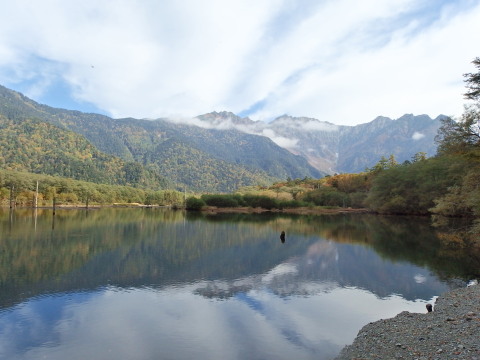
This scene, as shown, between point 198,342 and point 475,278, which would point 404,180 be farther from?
point 198,342

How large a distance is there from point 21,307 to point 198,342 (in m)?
9.69

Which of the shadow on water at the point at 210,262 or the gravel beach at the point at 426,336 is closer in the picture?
the gravel beach at the point at 426,336

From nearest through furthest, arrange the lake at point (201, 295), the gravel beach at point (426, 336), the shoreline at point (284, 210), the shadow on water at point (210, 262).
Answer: the gravel beach at point (426, 336)
the lake at point (201, 295)
the shadow on water at point (210, 262)
the shoreline at point (284, 210)

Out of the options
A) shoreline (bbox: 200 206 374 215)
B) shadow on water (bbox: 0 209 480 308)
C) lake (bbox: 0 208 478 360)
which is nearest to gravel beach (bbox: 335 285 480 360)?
lake (bbox: 0 208 478 360)

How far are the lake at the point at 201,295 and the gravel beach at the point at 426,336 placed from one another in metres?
1.16

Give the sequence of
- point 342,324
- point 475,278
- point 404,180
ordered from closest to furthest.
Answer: point 342,324, point 475,278, point 404,180

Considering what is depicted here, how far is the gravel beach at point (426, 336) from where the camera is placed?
10.2 metres

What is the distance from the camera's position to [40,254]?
3042cm

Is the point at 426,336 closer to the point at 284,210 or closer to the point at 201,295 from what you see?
the point at 201,295

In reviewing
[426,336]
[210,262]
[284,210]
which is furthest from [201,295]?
[284,210]

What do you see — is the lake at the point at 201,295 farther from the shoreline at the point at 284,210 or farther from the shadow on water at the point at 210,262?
the shoreline at the point at 284,210

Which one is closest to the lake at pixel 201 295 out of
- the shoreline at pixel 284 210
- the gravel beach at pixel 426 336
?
the gravel beach at pixel 426 336

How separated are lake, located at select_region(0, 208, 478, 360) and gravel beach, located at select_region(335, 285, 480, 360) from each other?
116cm

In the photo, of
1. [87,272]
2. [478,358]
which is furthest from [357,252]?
[478,358]
